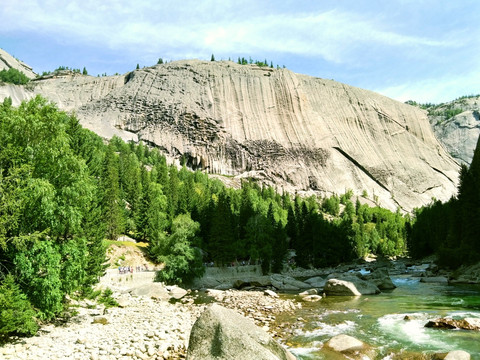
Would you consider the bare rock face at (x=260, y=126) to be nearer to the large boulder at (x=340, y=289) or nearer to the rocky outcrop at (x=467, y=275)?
the rocky outcrop at (x=467, y=275)

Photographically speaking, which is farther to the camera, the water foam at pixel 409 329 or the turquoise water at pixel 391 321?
the water foam at pixel 409 329

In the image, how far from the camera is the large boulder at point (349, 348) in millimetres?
16594

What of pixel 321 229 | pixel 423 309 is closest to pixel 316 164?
pixel 321 229

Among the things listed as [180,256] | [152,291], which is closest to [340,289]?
[152,291]

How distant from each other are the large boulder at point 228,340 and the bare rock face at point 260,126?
500 feet

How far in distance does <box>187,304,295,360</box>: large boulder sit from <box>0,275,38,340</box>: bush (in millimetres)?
8733

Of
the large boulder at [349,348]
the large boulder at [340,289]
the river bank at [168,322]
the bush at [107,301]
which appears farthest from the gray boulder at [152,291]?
the large boulder at [349,348]

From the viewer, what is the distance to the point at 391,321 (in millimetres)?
23172

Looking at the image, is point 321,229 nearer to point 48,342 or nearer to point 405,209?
point 48,342

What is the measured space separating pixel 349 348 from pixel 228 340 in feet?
27.9

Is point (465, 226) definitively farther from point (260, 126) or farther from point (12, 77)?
point (12, 77)

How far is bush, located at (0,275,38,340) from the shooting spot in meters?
15.1

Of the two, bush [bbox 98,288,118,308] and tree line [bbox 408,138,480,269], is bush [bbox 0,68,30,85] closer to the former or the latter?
bush [bbox 98,288,118,308]

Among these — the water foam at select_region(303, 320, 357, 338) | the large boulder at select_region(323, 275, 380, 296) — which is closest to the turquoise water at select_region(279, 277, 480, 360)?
the water foam at select_region(303, 320, 357, 338)
